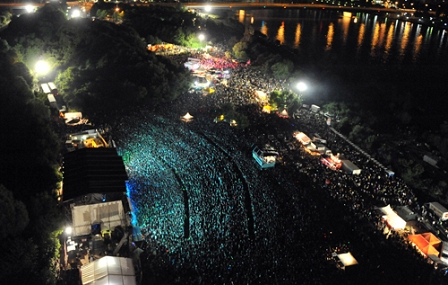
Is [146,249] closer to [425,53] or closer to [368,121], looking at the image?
[368,121]

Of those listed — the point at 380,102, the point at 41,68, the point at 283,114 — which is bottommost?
the point at 380,102

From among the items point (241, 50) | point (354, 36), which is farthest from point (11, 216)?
point (354, 36)

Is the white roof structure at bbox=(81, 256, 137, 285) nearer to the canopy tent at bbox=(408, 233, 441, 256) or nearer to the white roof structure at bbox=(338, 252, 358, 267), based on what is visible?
the white roof structure at bbox=(338, 252, 358, 267)

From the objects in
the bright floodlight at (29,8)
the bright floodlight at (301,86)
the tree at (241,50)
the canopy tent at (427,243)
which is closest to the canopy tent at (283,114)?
the bright floodlight at (301,86)

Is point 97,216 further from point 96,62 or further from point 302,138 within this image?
point 96,62

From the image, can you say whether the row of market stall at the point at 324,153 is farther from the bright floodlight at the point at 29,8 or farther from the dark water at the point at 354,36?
the bright floodlight at the point at 29,8

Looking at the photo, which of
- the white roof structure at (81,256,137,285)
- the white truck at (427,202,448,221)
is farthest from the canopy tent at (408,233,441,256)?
the white roof structure at (81,256,137,285)
